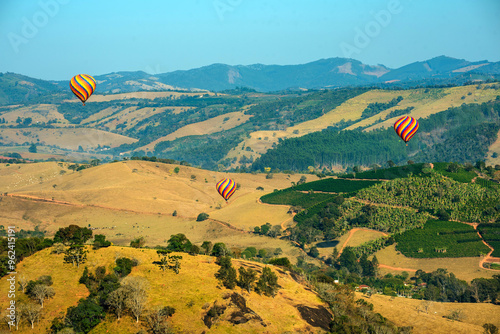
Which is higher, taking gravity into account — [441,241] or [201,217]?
[441,241]

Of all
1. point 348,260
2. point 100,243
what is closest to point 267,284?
point 100,243

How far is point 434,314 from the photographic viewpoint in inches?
3000

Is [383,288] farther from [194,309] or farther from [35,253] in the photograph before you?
[35,253]

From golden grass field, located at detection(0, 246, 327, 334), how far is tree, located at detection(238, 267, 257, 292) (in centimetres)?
105

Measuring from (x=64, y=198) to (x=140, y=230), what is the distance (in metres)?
40.2

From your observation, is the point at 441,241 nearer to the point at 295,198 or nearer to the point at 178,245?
the point at 295,198

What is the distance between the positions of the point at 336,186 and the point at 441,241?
180 ft

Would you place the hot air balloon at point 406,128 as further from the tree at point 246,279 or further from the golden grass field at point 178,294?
the tree at point 246,279

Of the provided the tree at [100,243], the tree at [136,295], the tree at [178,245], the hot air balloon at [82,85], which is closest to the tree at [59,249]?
the tree at [100,243]

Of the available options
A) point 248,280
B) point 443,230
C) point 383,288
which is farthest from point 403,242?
point 248,280

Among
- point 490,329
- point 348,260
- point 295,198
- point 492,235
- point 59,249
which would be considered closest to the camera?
point 490,329

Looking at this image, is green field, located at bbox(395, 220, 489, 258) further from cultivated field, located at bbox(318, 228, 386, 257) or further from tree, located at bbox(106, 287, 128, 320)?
tree, located at bbox(106, 287, 128, 320)

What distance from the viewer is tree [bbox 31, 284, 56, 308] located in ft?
191

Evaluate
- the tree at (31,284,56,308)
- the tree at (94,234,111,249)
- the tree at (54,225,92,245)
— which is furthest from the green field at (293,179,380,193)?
the tree at (31,284,56,308)
